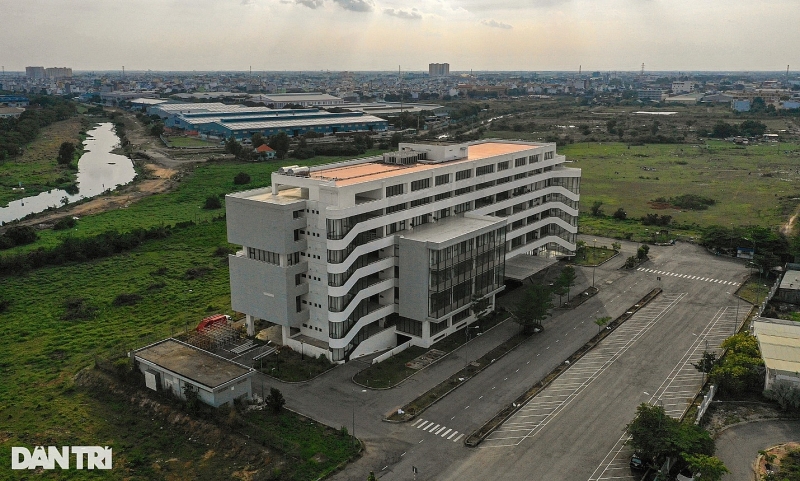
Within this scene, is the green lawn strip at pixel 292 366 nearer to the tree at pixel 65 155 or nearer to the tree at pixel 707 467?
the tree at pixel 707 467

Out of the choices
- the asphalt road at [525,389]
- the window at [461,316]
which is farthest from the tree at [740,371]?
the window at [461,316]

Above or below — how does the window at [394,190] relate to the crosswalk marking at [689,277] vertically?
above

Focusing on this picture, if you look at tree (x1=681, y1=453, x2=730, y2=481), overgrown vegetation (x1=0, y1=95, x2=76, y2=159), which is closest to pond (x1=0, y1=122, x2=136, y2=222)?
overgrown vegetation (x1=0, y1=95, x2=76, y2=159)

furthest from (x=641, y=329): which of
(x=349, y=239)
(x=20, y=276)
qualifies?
(x=20, y=276)

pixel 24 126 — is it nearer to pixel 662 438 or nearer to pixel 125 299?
pixel 125 299

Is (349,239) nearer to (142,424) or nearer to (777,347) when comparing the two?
(142,424)
